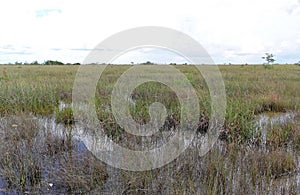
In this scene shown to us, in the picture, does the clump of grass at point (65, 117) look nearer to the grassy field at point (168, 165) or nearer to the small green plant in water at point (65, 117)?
the small green plant in water at point (65, 117)

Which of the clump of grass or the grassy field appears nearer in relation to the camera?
the grassy field

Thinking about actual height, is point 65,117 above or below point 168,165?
above

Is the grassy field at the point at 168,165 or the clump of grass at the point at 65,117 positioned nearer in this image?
the grassy field at the point at 168,165

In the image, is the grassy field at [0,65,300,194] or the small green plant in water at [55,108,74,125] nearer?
the grassy field at [0,65,300,194]

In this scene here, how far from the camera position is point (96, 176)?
3.27 meters

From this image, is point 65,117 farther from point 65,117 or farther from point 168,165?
point 168,165

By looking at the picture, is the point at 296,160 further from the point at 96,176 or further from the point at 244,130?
the point at 96,176

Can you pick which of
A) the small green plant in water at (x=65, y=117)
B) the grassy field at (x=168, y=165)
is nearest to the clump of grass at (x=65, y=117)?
the small green plant in water at (x=65, y=117)

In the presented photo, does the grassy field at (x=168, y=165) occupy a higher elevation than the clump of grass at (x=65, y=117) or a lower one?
lower

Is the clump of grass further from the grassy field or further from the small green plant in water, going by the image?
the grassy field

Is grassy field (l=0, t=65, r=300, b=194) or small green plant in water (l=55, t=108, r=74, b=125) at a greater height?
small green plant in water (l=55, t=108, r=74, b=125)

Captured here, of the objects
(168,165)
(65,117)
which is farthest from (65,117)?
(168,165)

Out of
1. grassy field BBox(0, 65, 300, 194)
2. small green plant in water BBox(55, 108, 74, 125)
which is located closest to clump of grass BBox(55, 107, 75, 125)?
small green plant in water BBox(55, 108, 74, 125)

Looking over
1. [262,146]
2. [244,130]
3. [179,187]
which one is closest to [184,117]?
[244,130]
